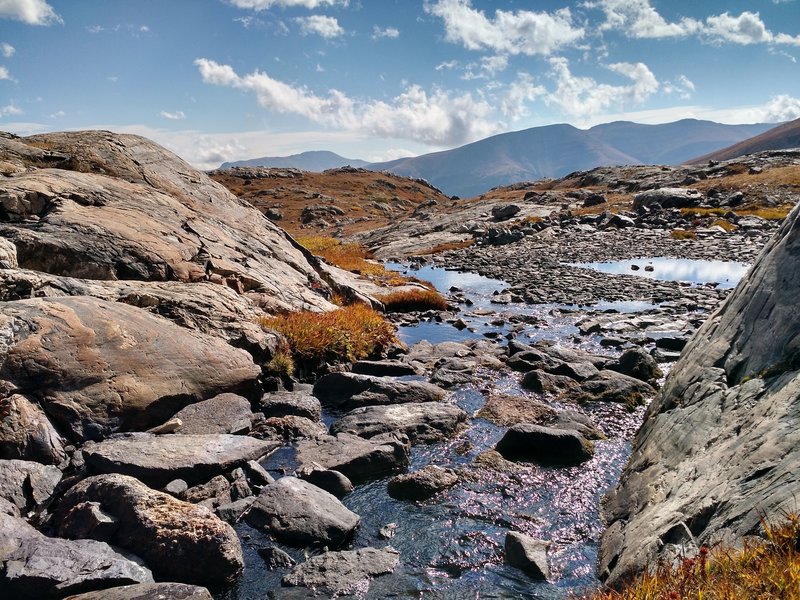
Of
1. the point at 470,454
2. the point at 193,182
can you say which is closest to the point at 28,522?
the point at 470,454

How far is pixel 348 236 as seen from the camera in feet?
370

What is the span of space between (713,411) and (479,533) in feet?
16.3

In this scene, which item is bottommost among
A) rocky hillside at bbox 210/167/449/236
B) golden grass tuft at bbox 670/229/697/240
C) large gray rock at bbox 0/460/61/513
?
large gray rock at bbox 0/460/61/513

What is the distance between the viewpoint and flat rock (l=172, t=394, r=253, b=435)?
42.9 feet

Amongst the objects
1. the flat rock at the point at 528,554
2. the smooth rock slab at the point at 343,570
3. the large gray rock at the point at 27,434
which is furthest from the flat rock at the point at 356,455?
the large gray rock at the point at 27,434

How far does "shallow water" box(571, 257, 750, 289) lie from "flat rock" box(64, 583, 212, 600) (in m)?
38.5

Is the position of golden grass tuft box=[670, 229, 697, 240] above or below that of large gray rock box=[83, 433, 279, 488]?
above

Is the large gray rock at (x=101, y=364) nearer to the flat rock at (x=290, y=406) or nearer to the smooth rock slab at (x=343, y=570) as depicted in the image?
the flat rock at (x=290, y=406)

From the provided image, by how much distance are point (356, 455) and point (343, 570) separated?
12.7 feet

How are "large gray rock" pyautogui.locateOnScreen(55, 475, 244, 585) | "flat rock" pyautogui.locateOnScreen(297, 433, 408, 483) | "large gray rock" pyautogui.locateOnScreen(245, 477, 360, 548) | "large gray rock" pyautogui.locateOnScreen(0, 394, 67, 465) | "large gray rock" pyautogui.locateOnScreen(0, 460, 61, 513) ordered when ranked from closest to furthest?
"large gray rock" pyautogui.locateOnScreen(55, 475, 244, 585), "large gray rock" pyautogui.locateOnScreen(0, 460, 61, 513), "large gray rock" pyautogui.locateOnScreen(245, 477, 360, 548), "large gray rock" pyautogui.locateOnScreen(0, 394, 67, 465), "flat rock" pyautogui.locateOnScreen(297, 433, 408, 483)

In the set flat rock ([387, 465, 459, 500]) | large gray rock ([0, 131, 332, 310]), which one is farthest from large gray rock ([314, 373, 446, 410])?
large gray rock ([0, 131, 332, 310])

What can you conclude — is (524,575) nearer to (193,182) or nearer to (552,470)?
(552,470)

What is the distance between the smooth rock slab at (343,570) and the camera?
8320mm

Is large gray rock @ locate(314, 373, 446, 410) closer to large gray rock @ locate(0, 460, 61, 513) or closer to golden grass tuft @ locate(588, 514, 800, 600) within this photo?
large gray rock @ locate(0, 460, 61, 513)
